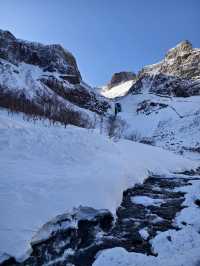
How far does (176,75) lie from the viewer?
67938mm

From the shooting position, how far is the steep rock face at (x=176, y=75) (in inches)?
2094

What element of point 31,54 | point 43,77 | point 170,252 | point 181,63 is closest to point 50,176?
point 170,252

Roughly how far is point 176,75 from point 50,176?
65.6 m

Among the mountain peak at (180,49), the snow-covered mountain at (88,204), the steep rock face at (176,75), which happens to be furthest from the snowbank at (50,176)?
the mountain peak at (180,49)

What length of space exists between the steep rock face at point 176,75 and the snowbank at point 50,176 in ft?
146

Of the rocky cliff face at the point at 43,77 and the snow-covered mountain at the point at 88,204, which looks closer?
the snow-covered mountain at the point at 88,204

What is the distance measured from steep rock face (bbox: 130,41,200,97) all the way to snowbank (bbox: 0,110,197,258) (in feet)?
146

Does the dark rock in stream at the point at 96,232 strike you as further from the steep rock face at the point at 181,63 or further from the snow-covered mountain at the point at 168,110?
the steep rock face at the point at 181,63

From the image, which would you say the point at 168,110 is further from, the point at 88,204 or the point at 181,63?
the point at 88,204

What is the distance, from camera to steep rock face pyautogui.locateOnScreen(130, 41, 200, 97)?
53.2 meters

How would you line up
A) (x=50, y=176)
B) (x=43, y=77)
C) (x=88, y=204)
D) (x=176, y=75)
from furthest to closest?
(x=176, y=75), (x=43, y=77), (x=50, y=176), (x=88, y=204)

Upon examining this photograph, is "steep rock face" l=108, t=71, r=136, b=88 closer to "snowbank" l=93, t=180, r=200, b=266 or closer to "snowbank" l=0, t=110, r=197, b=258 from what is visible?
"snowbank" l=0, t=110, r=197, b=258

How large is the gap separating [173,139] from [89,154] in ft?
81.9

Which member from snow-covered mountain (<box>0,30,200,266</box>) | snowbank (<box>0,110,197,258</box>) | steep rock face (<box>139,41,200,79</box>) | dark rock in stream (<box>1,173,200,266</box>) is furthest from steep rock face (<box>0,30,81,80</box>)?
dark rock in stream (<box>1,173,200,266</box>)
